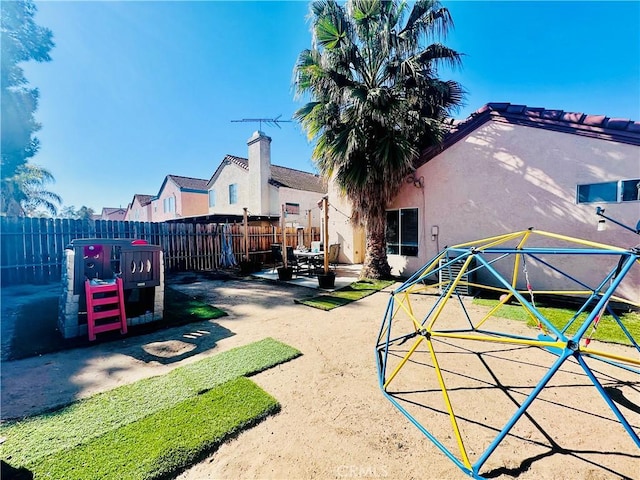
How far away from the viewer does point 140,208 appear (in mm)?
32312

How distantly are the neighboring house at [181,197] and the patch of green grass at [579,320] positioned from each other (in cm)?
2463

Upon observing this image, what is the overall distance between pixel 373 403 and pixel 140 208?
3861 cm

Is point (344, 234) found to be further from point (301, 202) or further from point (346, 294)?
point (301, 202)

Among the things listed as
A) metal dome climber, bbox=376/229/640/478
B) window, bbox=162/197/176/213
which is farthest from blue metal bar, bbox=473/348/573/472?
window, bbox=162/197/176/213

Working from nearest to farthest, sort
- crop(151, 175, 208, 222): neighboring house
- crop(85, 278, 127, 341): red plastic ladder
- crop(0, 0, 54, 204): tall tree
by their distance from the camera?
crop(85, 278, 127, 341): red plastic ladder → crop(0, 0, 54, 204): tall tree → crop(151, 175, 208, 222): neighboring house

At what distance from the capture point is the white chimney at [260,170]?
18.0 metres

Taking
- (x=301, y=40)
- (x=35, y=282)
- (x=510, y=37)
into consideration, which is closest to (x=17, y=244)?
(x=35, y=282)

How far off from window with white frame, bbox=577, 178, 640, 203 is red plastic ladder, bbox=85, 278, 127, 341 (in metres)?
11.2

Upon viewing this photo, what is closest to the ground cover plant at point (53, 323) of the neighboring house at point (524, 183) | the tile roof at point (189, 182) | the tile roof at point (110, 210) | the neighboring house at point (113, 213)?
the neighboring house at point (524, 183)

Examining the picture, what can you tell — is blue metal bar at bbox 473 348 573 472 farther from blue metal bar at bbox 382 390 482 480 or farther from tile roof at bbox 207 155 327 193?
tile roof at bbox 207 155 327 193

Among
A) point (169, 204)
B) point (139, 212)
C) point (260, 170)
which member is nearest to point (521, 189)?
point (260, 170)

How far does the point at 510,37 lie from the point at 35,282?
18093mm

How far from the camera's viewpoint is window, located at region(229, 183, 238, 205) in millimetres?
20406

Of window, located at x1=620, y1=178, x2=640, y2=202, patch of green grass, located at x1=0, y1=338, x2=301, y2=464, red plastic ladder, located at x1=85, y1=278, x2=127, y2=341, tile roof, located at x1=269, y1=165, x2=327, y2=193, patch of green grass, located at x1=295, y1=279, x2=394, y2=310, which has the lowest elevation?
patch of green grass, located at x1=0, y1=338, x2=301, y2=464
